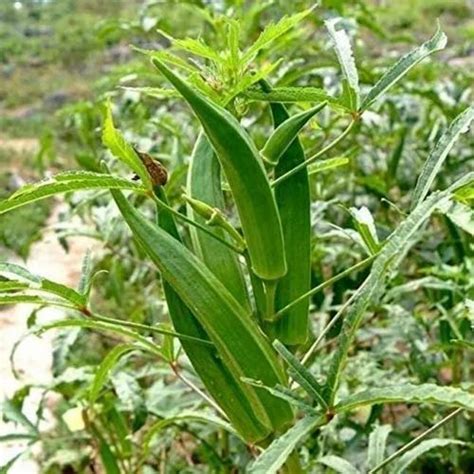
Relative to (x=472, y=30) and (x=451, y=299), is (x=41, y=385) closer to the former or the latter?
(x=451, y=299)

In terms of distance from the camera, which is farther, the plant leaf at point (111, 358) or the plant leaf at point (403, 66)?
the plant leaf at point (111, 358)

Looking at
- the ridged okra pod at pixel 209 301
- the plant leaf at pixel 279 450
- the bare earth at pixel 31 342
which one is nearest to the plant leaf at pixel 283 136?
the ridged okra pod at pixel 209 301

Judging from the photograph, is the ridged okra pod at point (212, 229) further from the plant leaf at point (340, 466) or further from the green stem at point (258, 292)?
the plant leaf at point (340, 466)

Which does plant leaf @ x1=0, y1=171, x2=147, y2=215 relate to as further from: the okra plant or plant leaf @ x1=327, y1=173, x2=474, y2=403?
plant leaf @ x1=327, y1=173, x2=474, y2=403

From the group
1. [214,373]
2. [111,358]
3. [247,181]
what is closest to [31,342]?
[111,358]

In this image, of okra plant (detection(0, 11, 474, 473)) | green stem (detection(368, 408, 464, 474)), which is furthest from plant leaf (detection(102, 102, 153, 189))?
green stem (detection(368, 408, 464, 474))

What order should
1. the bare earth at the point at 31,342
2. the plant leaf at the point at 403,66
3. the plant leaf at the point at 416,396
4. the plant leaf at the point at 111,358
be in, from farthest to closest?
1. the bare earth at the point at 31,342
2. the plant leaf at the point at 111,358
3. the plant leaf at the point at 403,66
4. the plant leaf at the point at 416,396

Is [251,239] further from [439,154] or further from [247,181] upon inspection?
[439,154]
